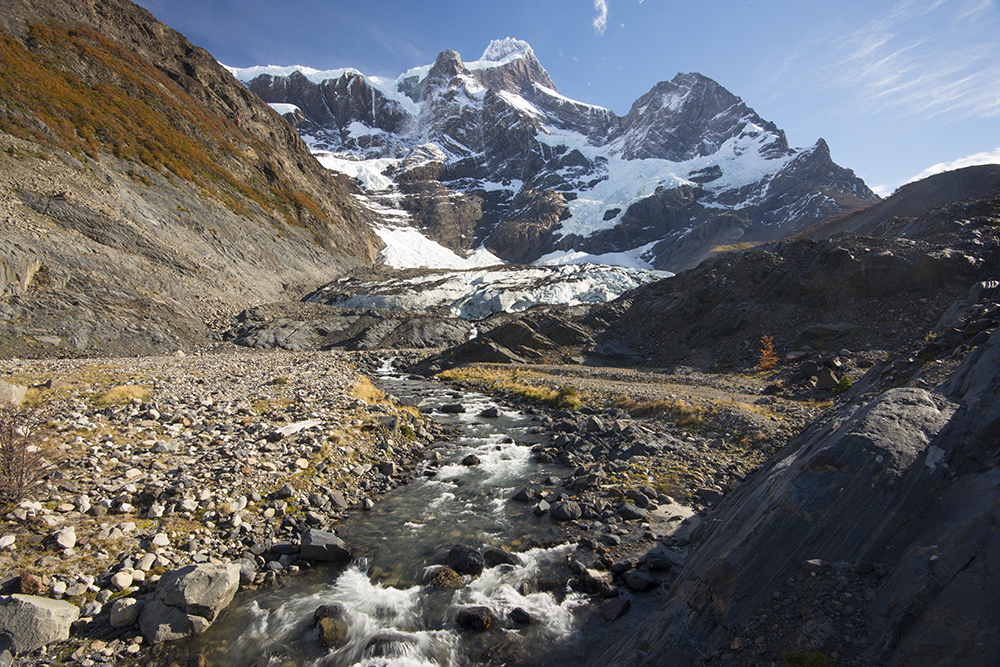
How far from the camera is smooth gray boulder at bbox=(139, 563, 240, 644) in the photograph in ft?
20.4

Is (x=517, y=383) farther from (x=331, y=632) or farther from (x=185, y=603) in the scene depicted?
(x=185, y=603)

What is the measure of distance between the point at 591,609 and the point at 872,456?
504 cm

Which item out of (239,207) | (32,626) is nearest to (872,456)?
(32,626)

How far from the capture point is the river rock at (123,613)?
20.1 feet

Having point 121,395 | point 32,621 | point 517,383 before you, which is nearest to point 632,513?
point 32,621

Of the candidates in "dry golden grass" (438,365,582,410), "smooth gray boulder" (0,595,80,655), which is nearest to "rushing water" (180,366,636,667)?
"smooth gray boulder" (0,595,80,655)

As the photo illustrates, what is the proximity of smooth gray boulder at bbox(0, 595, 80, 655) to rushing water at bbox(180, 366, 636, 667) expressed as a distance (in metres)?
1.67

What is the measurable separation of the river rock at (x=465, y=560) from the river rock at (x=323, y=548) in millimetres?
2134

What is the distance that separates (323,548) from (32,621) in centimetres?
398

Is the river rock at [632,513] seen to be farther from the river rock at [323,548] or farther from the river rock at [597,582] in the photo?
the river rock at [323,548]

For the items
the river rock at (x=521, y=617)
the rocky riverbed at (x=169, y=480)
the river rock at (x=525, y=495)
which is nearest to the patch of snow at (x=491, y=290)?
the rocky riverbed at (x=169, y=480)

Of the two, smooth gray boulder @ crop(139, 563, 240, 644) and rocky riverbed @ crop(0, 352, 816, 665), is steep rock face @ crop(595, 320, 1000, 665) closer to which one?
rocky riverbed @ crop(0, 352, 816, 665)

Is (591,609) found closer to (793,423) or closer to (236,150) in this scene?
(793,423)

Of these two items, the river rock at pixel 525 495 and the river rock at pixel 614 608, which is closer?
the river rock at pixel 614 608
